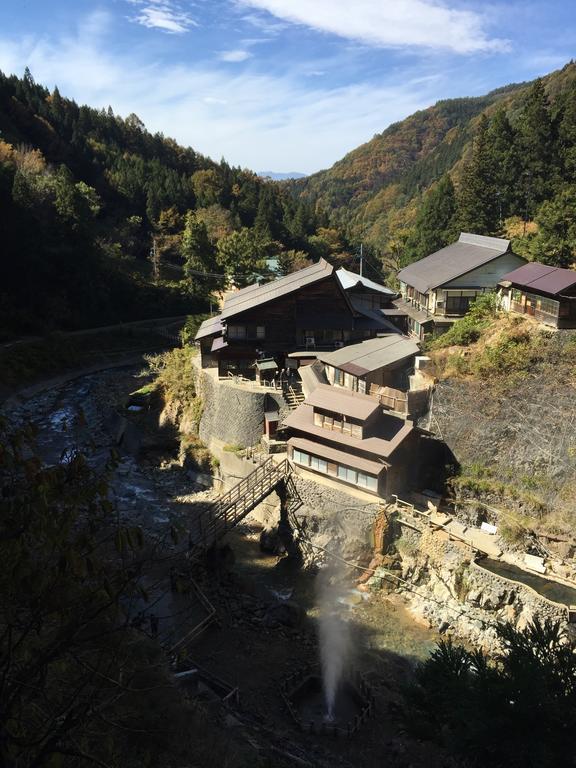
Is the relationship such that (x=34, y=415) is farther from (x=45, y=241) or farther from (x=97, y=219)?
(x=97, y=219)

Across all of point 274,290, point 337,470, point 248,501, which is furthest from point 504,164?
point 248,501

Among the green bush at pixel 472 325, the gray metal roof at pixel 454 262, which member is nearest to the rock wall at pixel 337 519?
the green bush at pixel 472 325

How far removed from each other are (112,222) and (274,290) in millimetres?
41855

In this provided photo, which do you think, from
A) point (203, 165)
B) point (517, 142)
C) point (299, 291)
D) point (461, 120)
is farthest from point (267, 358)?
point (461, 120)

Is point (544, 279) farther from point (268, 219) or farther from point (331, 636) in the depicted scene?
point (268, 219)

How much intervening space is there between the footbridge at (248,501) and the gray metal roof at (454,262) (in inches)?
545

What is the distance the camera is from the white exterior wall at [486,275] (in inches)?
1174

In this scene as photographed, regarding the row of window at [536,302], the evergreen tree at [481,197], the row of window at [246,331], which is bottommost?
the row of window at [246,331]

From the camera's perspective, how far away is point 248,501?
23.2 metres

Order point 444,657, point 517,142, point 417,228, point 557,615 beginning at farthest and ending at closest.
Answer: point 417,228 → point 517,142 → point 557,615 → point 444,657

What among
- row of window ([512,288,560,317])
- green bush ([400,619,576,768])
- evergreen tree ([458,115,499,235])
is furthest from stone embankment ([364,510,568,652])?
evergreen tree ([458,115,499,235])

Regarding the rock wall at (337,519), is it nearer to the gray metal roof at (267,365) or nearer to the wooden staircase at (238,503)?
the wooden staircase at (238,503)

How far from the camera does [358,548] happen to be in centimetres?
2192

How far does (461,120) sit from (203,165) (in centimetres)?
9889
